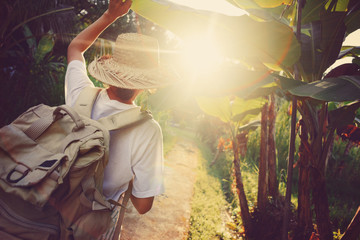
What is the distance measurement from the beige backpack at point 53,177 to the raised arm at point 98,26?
708mm

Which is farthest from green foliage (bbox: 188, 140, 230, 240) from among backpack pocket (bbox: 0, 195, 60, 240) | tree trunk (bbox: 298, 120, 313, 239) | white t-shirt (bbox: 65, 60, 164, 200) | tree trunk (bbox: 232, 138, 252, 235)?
backpack pocket (bbox: 0, 195, 60, 240)

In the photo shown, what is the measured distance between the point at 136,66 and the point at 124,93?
20 centimetres

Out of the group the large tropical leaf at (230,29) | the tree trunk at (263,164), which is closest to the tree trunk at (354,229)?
the large tropical leaf at (230,29)

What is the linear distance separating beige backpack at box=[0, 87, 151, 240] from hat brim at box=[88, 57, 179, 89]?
33 cm

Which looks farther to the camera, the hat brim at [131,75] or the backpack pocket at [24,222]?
the hat brim at [131,75]

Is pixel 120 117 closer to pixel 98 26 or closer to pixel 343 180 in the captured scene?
pixel 98 26

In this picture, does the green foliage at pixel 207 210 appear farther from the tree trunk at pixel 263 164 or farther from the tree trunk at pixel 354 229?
the tree trunk at pixel 354 229

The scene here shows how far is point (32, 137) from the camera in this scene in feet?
3.09

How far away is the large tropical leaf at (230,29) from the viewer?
1.24 m

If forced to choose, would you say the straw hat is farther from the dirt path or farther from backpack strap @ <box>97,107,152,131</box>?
the dirt path

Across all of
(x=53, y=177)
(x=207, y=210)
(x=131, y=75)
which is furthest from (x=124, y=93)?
(x=207, y=210)

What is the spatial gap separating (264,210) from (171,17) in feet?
9.61

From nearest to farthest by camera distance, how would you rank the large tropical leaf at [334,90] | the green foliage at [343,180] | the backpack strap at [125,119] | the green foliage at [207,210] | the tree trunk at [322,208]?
the large tropical leaf at [334,90]
the backpack strap at [125,119]
the tree trunk at [322,208]
the green foliage at [207,210]
the green foliage at [343,180]

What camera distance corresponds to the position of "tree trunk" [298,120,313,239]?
1.82 metres
